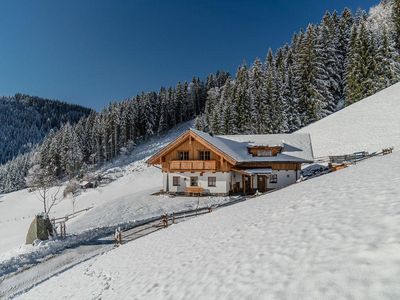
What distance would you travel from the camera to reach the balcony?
37625mm

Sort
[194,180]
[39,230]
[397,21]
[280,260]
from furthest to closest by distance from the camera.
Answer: [397,21] < [194,180] < [39,230] < [280,260]

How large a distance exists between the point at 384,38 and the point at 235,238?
187 ft

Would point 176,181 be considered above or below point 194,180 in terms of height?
below

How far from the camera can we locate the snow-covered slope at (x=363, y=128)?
135 ft

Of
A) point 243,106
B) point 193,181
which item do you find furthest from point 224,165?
point 243,106

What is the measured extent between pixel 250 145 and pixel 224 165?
18.8ft

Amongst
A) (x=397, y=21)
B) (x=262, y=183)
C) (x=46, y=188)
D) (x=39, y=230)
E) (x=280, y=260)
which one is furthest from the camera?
(x=46, y=188)

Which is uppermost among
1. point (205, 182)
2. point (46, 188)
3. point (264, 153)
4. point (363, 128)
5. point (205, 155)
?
point (363, 128)

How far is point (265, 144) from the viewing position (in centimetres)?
4116

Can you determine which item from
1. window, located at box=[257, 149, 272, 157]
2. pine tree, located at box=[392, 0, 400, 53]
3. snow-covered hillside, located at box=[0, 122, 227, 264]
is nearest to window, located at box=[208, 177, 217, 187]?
snow-covered hillside, located at box=[0, 122, 227, 264]

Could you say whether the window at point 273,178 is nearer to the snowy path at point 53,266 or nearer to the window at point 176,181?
the window at point 176,181

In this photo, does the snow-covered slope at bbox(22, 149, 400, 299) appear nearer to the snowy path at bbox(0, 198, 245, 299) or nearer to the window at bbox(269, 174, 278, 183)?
the snowy path at bbox(0, 198, 245, 299)

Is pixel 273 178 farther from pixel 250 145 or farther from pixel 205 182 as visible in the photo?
pixel 205 182

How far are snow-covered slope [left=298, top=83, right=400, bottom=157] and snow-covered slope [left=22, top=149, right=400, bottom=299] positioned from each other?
32313 millimetres
